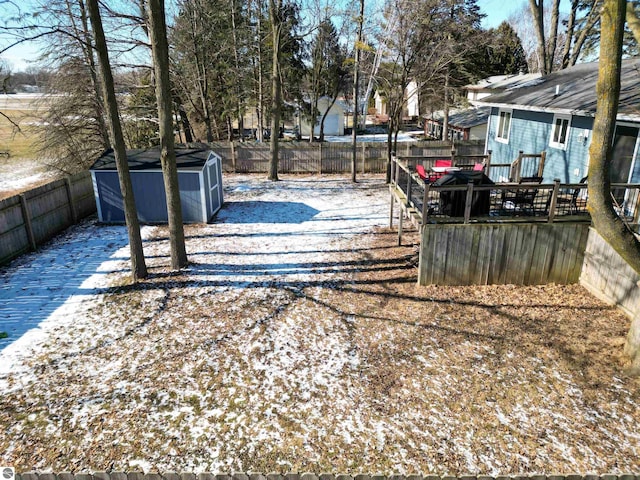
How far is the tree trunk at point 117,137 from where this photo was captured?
26.0ft

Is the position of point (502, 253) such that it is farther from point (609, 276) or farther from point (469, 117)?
point (469, 117)

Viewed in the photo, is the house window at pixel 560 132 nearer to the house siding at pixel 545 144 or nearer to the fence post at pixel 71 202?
the house siding at pixel 545 144

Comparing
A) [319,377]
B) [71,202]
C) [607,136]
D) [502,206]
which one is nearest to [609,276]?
[502,206]

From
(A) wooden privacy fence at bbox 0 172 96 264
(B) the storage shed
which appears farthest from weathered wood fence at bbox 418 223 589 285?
(A) wooden privacy fence at bbox 0 172 96 264

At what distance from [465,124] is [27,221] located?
92.8 ft

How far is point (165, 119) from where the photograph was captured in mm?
9102

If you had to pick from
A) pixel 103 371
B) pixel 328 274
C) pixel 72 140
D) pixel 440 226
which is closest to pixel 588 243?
pixel 440 226

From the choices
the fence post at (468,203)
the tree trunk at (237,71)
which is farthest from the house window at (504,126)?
the tree trunk at (237,71)

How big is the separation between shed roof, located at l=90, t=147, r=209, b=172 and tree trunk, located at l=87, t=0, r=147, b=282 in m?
4.18

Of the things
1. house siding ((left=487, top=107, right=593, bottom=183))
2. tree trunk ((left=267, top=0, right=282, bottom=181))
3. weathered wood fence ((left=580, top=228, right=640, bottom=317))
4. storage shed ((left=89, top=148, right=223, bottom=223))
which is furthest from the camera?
tree trunk ((left=267, top=0, right=282, bottom=181))

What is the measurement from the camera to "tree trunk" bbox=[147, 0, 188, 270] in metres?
8.56

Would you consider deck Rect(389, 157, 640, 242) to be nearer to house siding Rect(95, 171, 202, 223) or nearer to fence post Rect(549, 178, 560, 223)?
fence post Rect(549, 178, 560, 223)

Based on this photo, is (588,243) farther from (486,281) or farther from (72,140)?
(72,140)

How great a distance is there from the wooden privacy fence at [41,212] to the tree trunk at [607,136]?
41.3ft
